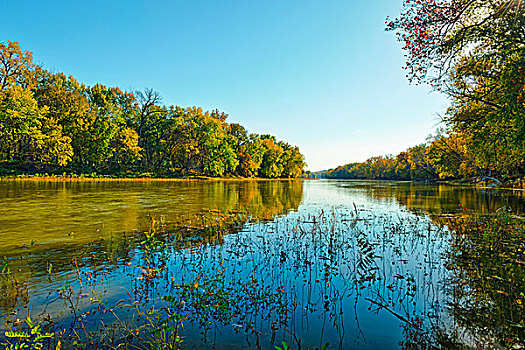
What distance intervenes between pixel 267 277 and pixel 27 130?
62951 millimetres

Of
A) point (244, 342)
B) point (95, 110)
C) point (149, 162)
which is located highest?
point (95, 110)

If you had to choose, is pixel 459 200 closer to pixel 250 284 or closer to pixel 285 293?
pixel 285 293

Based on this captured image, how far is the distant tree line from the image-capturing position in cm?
5191

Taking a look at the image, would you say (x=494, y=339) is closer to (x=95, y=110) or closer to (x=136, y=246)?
(x=136, y=246)

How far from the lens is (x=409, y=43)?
11.1 m

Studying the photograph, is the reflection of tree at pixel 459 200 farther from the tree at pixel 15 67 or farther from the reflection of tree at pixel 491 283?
the tree at pixel 15 67

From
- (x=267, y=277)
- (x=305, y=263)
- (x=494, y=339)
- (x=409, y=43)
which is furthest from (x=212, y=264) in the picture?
(x=409, y=43)

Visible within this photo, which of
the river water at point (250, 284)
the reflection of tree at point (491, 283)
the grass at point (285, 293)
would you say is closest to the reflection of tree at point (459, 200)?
the reflection of tree at point (491, 283)

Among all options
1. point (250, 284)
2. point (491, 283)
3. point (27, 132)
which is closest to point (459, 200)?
point (491, 283)

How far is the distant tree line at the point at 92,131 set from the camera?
5191 centimetres

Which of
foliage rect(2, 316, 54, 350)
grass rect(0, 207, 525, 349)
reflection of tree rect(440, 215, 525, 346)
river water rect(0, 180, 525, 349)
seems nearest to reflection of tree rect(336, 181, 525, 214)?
reflection of tree rect(440, 215, 525, 346)

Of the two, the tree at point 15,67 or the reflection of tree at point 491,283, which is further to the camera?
the tree at point 15,67

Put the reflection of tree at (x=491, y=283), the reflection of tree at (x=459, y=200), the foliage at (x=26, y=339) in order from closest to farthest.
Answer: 1. the foliage at (x=26, y=339)
2. the reflection of tree at (x=491, y=283)
3. the reflection of tree at (x=459, y=200)

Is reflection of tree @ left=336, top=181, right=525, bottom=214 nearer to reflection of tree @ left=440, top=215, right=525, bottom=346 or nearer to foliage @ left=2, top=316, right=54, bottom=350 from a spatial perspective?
reflection of tree @ left=440, top=215, right=525, bottom=346
